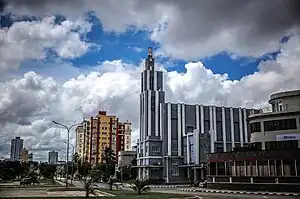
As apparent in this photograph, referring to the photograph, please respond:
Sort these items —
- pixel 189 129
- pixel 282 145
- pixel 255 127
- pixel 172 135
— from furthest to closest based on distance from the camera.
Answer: pixel 189 129 → pixel 172 135 → pixel 255 127 → pixel 282 145

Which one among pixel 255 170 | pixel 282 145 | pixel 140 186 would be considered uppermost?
pixel 282 145

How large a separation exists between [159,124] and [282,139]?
91.7ft

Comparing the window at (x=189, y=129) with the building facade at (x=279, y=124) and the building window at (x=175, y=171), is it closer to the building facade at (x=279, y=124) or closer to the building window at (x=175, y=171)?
the building window at (x=175, y=171)

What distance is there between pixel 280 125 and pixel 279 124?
0.36 feet

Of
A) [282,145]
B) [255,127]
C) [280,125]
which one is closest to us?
[282,145]

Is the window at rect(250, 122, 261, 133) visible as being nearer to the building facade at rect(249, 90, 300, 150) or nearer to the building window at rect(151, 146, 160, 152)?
the building facade at rect(249, 90, 300, 150)

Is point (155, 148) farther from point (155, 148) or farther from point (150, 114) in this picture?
point (150, 114)

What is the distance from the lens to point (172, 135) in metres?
54.2

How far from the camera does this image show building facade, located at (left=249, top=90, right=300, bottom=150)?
86.4 feet

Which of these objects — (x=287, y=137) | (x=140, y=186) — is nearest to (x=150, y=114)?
(x=287, y=137)

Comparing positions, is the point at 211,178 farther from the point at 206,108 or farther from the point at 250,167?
the point at 206,108

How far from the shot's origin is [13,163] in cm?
5150

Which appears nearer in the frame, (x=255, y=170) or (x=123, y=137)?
(x=255, y=170)

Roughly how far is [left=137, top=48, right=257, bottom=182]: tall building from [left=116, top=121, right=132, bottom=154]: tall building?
32.4m
